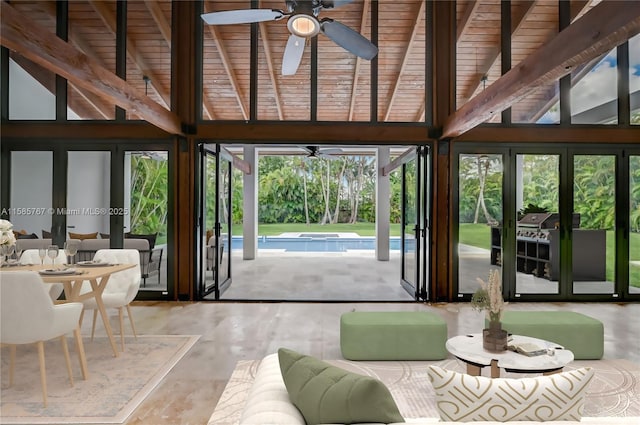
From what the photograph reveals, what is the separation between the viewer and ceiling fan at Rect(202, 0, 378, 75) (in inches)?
143

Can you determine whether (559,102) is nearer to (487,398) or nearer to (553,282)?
(553,282)

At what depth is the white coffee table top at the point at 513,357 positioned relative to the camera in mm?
2420

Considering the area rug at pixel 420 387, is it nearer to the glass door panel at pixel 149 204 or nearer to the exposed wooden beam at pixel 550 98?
the glass door panel at pixel 149 204

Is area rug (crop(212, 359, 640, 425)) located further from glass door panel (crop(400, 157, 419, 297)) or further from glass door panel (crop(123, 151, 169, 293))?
glass door panel (crop(123, 151, 169, 293))

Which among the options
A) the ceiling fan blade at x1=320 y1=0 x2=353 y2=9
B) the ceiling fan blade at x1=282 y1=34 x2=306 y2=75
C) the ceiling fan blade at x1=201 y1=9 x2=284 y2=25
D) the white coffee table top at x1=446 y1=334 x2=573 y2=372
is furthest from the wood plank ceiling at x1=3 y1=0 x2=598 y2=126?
the white coffee table top at x1=446 y1=334 x2=573 y2=372

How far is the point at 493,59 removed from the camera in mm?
5770

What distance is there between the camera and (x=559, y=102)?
5.89 m

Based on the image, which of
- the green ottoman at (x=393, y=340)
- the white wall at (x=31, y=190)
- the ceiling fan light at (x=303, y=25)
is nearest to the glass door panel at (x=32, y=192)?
the white wall at (x=31, y=190)

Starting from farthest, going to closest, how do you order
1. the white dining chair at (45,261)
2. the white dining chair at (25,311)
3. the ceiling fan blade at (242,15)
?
the white dining chair at (45,261)
the ceiling fan blade at (242,15)
the white dining chair at (25,311)

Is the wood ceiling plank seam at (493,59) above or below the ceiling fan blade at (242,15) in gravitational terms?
above

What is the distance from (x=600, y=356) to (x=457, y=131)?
Result: 9.37ft

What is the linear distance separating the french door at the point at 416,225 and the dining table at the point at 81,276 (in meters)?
3.90

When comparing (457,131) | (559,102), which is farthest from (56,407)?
(559,102)

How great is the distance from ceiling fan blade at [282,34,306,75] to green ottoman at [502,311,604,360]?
10.8 feet
